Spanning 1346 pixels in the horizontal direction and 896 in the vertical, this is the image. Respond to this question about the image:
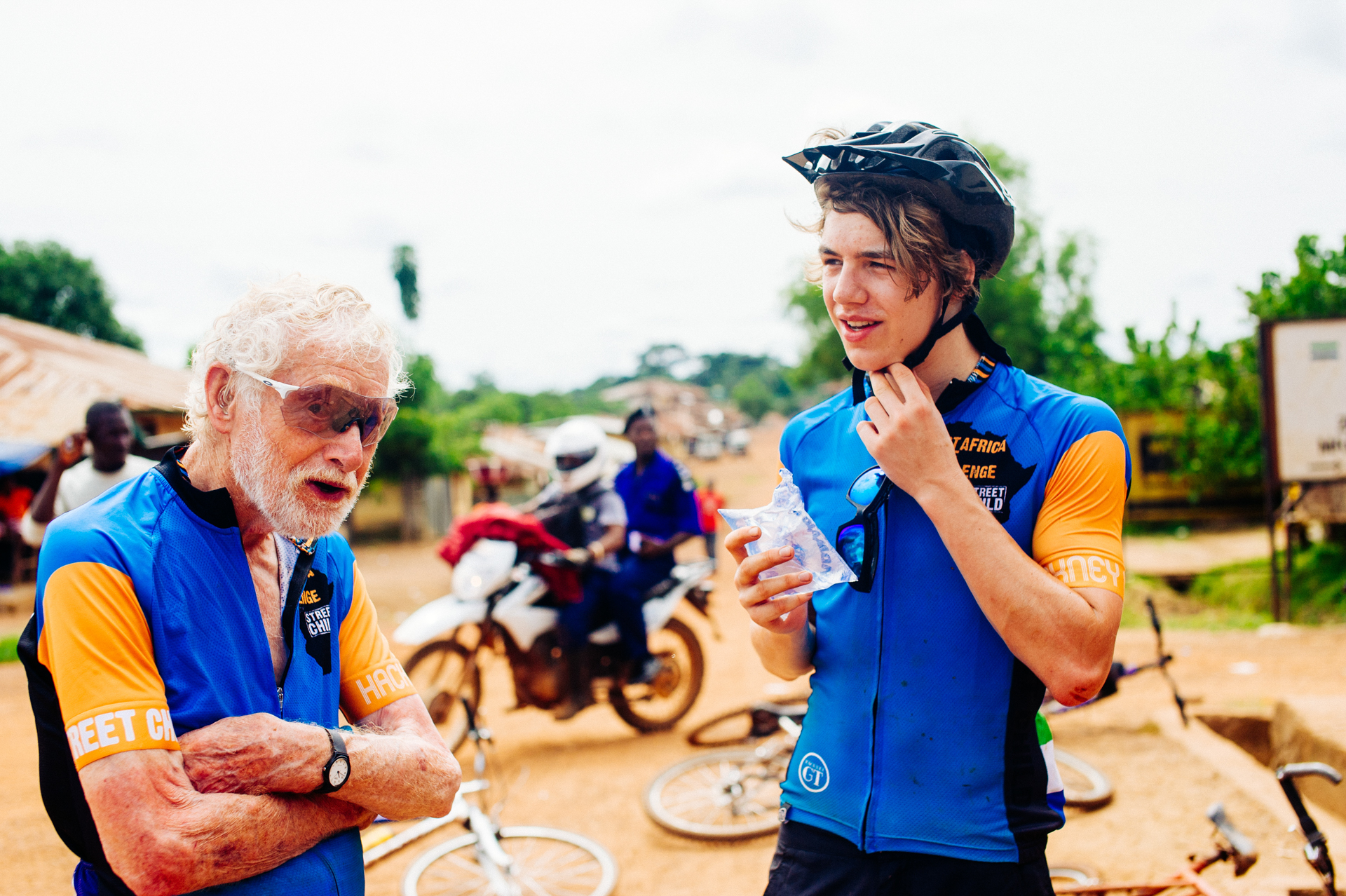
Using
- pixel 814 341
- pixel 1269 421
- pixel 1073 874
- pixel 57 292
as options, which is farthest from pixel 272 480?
pixel 57 292

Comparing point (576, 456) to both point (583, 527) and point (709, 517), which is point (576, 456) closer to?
point (583, 527)

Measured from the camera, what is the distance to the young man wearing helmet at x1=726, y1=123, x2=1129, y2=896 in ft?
4.82

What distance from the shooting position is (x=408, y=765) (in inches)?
64.4

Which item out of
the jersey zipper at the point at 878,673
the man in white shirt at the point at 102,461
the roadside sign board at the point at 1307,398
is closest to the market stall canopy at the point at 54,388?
the man in white shirt at the point at 102,461

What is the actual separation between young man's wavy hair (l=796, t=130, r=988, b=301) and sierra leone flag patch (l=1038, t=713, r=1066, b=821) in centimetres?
88

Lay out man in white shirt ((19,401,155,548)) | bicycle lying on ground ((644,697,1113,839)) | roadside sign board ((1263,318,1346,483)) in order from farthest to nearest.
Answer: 1. roadside sign board ((1263,318,1346,483))
2. man in white shirt ((19,401,155,548))
3. bicycle lying on ground ((644,697,1113,839))

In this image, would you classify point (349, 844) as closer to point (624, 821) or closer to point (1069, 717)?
point (624, 821)

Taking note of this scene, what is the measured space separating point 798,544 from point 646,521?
4.75m

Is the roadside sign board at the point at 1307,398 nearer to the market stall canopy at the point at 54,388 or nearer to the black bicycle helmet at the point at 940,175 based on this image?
the black bicycle helmet at the point at 940,175

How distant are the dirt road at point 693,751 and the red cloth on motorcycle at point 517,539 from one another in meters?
0.88

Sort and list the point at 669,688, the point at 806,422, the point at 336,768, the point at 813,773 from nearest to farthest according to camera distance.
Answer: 1. the point at 336,768
2. the point at 813,773
3. the point at 806,422
4. the point at 669,688

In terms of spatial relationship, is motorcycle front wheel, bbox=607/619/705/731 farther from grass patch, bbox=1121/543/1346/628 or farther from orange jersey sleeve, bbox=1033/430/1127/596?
grass patch, bbox=1121/543/1346/628

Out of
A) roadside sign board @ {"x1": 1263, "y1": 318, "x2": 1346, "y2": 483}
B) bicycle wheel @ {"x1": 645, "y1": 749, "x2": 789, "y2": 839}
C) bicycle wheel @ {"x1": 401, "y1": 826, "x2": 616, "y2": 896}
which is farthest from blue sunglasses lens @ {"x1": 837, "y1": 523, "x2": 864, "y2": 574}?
roadside sign board @ {"x1": 1263, "y1": 318, "x2": 1346, "y2": 483}

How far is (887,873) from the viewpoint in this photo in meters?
1.59
